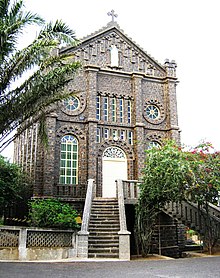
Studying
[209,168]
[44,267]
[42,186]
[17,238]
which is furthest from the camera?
[42,186]

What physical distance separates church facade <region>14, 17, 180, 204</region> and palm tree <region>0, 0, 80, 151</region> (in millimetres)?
6271

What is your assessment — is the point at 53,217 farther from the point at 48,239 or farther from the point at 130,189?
the point at 130,189

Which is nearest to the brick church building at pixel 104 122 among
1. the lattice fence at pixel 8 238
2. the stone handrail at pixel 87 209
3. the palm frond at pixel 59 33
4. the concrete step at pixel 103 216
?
the stone handrail at pixel 87 209

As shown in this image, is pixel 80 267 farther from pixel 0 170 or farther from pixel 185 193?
pixel 0 170

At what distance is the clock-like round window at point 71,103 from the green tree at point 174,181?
6.82 m

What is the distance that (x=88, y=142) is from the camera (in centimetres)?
1817

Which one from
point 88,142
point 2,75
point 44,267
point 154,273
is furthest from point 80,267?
point 88,142

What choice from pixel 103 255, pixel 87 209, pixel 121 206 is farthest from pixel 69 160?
pixel 103 255

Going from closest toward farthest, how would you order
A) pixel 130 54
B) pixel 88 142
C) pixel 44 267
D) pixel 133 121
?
pixel 44 267, pixel 88 142, pixel 133 121, pixel 130 54

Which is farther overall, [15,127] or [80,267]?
[15,127]

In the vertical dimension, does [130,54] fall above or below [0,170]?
above

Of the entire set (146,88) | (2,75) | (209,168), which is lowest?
(209,168)

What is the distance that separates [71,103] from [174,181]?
28.4ft

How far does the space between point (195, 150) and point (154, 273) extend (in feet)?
20.8
